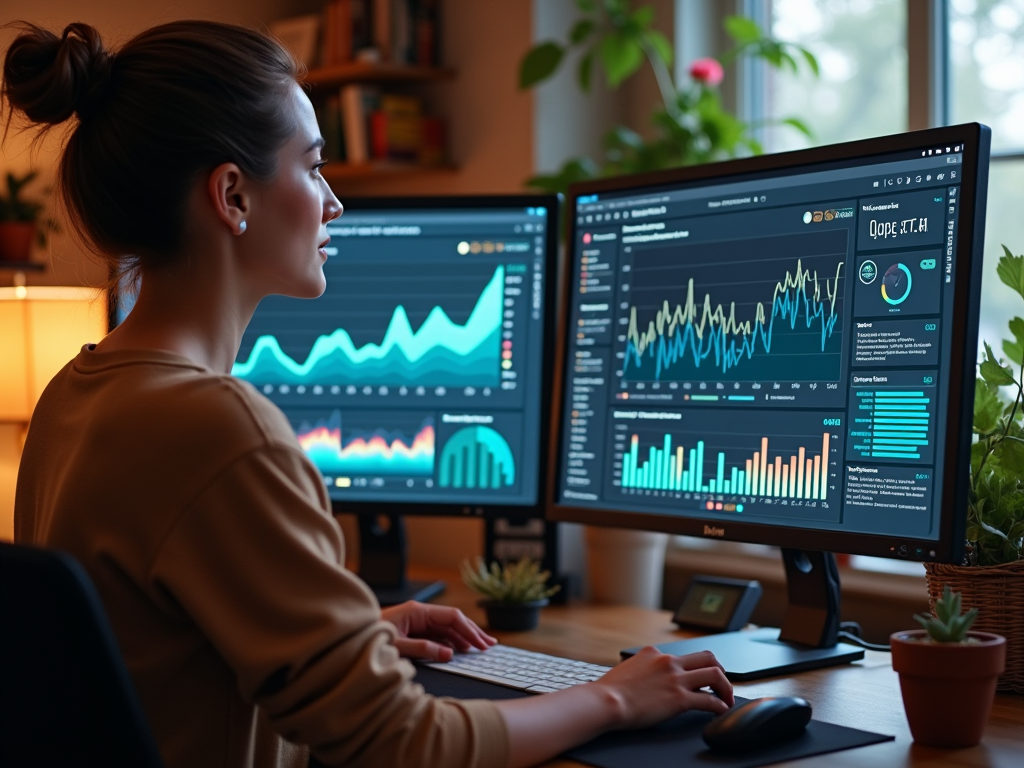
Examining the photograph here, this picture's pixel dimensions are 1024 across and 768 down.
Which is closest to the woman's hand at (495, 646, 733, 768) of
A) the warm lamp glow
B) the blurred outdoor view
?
the warm lamp glow

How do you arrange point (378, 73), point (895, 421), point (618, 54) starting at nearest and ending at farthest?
point (895, 421), point (618, 54), point (378, 73)

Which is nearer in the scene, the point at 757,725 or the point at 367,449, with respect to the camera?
the point at 757,725

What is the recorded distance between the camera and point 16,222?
3086mm

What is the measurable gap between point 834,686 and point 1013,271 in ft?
1.60

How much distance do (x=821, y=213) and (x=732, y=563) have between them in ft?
3.25

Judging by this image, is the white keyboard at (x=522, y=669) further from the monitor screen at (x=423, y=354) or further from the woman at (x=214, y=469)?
the monitor screen at (x=423, y=354)

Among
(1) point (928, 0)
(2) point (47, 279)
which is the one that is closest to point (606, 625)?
(1) point (928, 0)

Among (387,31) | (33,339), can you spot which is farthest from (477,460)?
(387,31)

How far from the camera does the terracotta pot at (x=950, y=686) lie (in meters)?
0.97

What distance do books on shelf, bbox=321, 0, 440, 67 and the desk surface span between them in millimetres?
1472

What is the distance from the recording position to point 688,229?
4.70 ft

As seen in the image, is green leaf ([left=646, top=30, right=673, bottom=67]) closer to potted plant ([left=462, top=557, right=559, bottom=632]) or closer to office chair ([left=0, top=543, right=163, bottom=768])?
potted plant ([left=462, top=557, right=559, bottom=632])

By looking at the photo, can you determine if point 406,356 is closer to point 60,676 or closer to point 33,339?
point 33,339

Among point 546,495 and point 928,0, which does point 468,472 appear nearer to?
point 546,495
